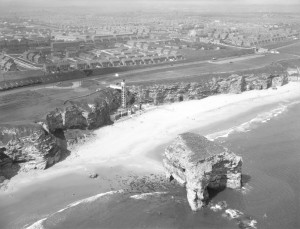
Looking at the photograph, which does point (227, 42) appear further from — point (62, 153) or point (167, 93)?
point (62, 153)

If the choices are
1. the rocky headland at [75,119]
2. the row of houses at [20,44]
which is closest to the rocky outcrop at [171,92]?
the rocky headland at [75,119]

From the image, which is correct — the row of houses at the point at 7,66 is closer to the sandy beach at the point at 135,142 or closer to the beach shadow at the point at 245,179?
the sandy beach at the point at 135,142

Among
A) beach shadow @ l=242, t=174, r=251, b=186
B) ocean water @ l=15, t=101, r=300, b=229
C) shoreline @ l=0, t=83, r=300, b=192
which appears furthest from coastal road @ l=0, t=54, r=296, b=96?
beach shadow @ l=242, t=174, r=251, b=186

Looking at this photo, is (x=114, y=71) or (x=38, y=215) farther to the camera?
(x=114, y=71)

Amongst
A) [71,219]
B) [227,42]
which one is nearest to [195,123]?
[71,219]

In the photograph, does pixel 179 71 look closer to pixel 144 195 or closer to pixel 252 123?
pixel 252 123

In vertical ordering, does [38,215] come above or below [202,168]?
below

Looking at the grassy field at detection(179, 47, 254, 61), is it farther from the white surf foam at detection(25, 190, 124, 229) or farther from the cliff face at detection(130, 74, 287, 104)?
the white surf foam at detection(25, 190, 124, 229)
